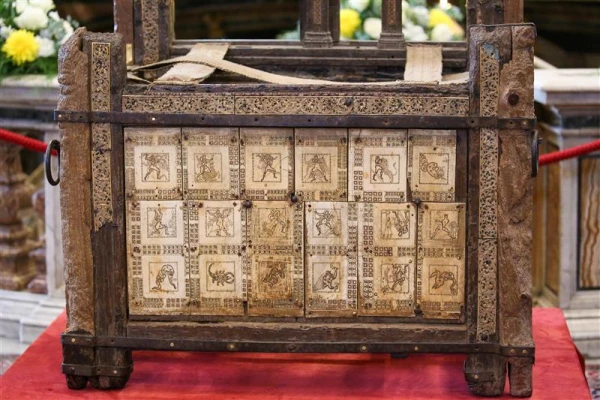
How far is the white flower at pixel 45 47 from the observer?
6004 mm

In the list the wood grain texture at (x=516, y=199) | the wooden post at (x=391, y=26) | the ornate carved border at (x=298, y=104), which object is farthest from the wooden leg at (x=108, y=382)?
the wooden post at (x=391, y=26)

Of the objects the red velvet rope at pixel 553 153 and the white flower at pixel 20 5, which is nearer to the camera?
the red velvet rope at pixel 553 153

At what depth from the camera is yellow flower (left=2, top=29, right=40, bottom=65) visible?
5.91 m

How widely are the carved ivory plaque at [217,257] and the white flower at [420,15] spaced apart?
338 cm

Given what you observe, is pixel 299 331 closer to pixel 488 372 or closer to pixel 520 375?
pixel 488 372

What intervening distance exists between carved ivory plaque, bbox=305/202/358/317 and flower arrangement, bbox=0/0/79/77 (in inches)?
96.7

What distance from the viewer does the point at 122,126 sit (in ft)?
12.9

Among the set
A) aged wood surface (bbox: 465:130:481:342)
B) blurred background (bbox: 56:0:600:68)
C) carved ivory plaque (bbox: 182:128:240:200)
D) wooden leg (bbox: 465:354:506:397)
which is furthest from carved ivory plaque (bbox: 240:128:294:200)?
blurred background (bbox: 56:0:600:68)

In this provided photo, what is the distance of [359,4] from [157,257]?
3401mm

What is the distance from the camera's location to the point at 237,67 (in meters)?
4.37

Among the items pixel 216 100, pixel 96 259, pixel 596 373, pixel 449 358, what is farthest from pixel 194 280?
pixel 596 373

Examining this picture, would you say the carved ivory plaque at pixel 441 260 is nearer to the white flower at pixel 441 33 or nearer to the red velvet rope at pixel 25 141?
the red velvet rope at pixel 25 141

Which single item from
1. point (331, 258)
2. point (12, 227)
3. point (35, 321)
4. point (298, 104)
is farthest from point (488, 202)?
point (12, 227)

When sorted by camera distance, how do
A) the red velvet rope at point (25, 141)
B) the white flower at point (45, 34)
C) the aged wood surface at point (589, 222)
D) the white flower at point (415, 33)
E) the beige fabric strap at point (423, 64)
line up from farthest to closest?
the white flower at point (415, 33), the white flower at point (45, 34), the aged wood surface at point (589, 222), the red velvet rope at point (25, 141), the beige fabric strap at point (423, 64)
